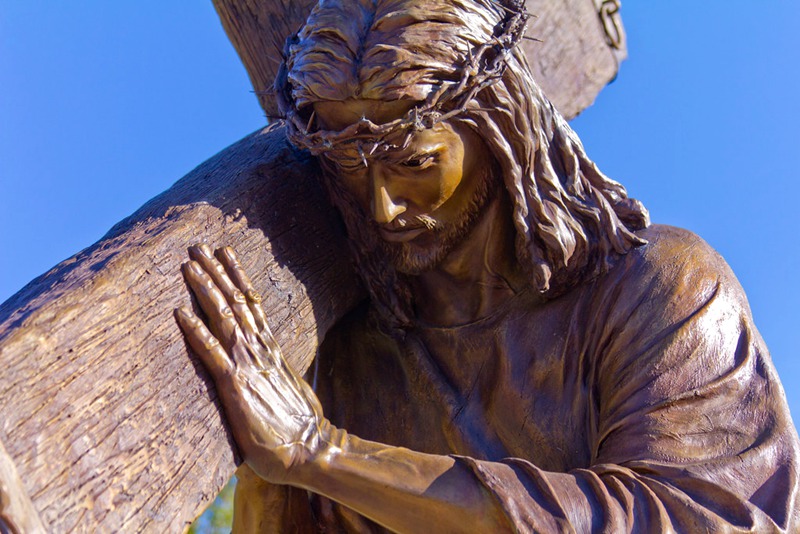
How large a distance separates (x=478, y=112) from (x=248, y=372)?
1.04 m

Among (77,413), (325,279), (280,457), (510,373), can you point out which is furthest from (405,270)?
(77,413)

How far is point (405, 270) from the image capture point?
333cm

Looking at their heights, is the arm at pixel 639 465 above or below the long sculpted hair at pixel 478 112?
below

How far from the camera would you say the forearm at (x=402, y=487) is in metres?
2.41

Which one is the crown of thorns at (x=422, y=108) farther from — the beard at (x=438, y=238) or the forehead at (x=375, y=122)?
the beard at (x=438, y=238)

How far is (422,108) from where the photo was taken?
285 centimetres

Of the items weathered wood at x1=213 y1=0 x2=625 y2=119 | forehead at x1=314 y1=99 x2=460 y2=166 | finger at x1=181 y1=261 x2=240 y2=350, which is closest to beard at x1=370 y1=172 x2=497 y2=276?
forehead at x1=314 y1=99 x2=460 y2=166

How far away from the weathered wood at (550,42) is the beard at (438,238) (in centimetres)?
86

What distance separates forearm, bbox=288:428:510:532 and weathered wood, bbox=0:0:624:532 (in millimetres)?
250

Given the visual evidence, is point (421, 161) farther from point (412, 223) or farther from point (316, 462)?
point (316, 462)

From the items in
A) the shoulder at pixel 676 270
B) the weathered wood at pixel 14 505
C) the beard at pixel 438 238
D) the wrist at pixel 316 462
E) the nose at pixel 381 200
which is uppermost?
the weathered wood at pixel 14 505

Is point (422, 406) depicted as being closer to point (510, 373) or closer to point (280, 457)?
point (510, 373)

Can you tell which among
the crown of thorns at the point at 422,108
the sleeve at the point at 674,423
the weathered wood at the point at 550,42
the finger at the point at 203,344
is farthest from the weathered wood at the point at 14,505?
the weathered wood at the point at 550,42

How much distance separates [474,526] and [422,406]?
36.7 inches
